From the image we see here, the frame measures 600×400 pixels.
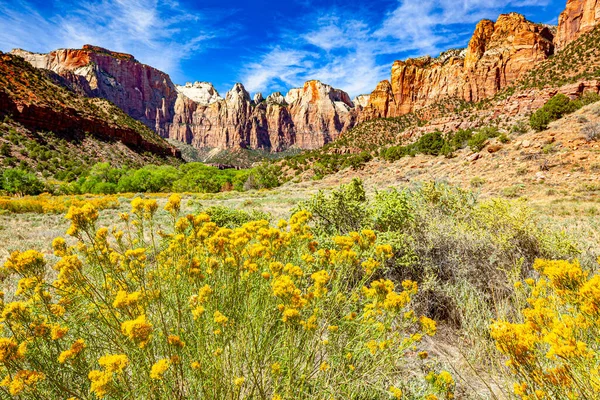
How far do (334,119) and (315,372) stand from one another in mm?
185544

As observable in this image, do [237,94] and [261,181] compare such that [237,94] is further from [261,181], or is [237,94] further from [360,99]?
[261,181]

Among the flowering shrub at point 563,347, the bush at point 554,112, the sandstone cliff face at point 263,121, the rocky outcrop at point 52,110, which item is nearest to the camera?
the flowering shrub at point 563,347

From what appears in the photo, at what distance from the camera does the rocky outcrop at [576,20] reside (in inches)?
2254

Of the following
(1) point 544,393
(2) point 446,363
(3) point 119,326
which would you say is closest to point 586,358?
(1) point 544,393

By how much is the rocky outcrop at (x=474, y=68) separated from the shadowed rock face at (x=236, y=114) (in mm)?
71818

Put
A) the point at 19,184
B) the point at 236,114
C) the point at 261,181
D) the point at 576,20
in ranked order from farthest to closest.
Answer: the point at 236,114 → the point at 576,20 → the point at 261,181 → the point at 19,184

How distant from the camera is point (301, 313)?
7.25ft

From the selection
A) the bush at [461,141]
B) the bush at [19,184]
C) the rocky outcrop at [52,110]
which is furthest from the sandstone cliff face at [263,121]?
the bush at [461,141]

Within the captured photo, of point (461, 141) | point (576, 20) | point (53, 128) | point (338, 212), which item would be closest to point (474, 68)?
point (576, 20)

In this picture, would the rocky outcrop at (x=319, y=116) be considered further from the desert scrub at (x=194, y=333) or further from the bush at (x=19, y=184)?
the desert scrub at (x=194, y=333)

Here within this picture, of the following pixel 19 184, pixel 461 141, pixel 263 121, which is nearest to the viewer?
pixel 461 141

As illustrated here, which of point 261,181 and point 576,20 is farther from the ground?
point 576,20

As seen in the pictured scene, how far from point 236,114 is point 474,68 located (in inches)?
5346

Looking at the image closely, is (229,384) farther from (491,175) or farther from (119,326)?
(491,175)
